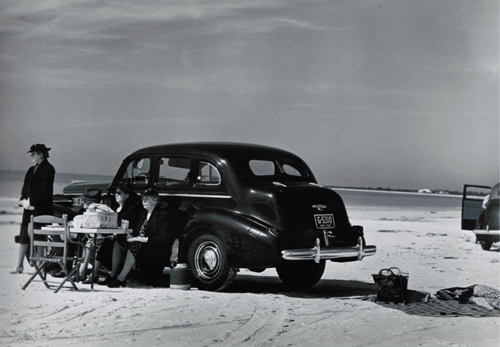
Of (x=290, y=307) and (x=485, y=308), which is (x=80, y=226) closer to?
(x=290, y=307)

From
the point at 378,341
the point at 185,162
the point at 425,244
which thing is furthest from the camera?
the point at 425,244

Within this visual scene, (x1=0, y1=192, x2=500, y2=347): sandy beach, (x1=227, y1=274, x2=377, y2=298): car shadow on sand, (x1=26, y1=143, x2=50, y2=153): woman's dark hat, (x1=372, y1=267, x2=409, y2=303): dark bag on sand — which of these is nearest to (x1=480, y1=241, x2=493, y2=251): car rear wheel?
(x1=0, y1=192, x2=500, y2=347): sandy beach

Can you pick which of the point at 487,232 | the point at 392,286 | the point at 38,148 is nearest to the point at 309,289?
the point at 392,286

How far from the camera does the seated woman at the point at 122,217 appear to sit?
8.32 metres

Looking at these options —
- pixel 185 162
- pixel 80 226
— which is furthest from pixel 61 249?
pixel 185 162

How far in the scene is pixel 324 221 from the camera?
8.11 metres

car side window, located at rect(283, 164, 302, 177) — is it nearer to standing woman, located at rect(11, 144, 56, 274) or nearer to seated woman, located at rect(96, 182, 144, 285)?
seated woman, located at rect(96, 182, 144, 285)

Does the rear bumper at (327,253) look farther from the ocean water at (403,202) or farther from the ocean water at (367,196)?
the ocean water at (403,202)

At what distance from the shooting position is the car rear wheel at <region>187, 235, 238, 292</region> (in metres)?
7.97

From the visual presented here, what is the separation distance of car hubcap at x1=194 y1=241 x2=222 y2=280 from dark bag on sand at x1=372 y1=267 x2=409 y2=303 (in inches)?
67.4

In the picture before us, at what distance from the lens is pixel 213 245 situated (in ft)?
26.5

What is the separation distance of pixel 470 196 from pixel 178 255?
6.46 m

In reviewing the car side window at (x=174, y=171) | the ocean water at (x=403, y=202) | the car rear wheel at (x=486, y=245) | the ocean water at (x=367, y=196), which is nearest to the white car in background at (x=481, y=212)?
the ocean water at (x=367, y=196)

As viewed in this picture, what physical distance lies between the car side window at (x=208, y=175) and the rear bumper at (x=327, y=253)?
49.5 inches
